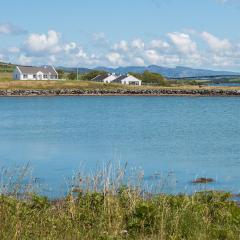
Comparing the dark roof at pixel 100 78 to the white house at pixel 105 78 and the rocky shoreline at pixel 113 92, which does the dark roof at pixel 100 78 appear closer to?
the white house at pixel 105 78

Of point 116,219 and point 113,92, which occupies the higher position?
point 116,219

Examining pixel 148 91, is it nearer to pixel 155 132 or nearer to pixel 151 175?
pixel 155 132

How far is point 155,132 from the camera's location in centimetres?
5503

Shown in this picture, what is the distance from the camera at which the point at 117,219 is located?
31.7 feet

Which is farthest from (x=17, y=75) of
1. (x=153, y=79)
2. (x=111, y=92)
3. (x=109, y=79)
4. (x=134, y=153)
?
(x=134, y=153)

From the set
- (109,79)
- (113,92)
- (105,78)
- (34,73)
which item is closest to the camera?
(113,92)

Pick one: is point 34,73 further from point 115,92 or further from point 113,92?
point 115,92

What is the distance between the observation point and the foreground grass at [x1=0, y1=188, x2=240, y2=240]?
8.78m

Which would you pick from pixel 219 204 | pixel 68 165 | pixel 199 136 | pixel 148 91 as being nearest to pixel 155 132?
pixel 199 136

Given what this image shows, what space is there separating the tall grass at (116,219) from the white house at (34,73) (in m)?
152

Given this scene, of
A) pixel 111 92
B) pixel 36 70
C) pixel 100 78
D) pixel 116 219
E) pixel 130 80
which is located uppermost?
pixel 116 219

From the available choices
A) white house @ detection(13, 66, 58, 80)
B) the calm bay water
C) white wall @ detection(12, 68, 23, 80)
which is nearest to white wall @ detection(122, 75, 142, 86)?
white house @ detection(13, 66, 58, 80)

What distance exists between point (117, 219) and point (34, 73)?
157m

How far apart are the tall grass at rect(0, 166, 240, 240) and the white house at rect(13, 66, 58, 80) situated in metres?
152
